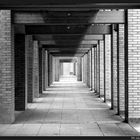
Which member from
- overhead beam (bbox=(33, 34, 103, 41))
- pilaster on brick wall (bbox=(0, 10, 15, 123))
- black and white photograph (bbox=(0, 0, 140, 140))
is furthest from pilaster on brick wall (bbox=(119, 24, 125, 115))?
overhead beam (bbox=(33, 34, 103, 41))

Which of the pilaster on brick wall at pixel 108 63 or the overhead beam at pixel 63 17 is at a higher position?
the overhead beam at pixel 63 17

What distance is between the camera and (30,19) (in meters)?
11.2

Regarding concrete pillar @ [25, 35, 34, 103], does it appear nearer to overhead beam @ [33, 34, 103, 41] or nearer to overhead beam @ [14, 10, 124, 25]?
overhead beam @ [33, 34, 103, 41]

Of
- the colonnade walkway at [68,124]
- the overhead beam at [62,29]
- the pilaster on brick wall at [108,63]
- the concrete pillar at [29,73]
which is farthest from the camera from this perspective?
the pilaster on brick wall at [108,63]

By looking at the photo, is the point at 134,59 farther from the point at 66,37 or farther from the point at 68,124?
the point at 66,37

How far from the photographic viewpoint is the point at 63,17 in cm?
1111

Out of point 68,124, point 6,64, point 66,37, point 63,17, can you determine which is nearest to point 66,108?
point 68,124

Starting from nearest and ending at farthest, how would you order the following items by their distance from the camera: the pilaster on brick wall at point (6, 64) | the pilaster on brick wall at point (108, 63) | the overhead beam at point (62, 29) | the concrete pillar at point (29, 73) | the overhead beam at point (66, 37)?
the pilaster on brick wall at point (6, 64) < the overhead beam at point (62, 29) < the concrete pillar at point (29, 73) < the pilaster on brick wall at point (108, 63) < the overhead beam at point (66, 37)

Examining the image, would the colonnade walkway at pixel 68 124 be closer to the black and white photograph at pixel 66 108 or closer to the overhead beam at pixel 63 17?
the black and white photograph at pixel 66 108

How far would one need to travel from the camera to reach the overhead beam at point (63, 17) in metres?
11.1

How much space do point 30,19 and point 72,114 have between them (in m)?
3.51

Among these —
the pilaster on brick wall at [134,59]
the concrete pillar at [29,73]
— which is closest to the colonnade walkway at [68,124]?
the pilaster on brick wall at [134,59]
